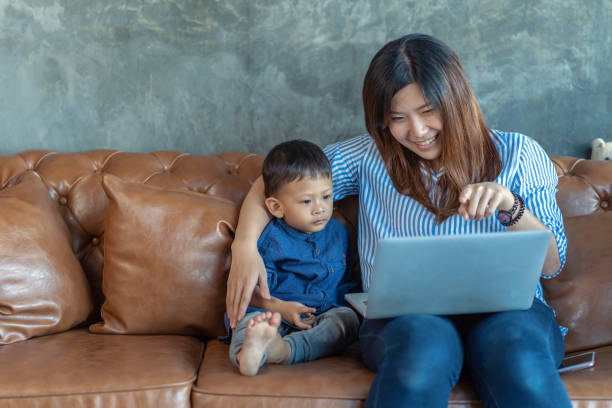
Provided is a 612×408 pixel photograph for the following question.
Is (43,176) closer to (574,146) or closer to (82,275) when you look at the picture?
(82,275)

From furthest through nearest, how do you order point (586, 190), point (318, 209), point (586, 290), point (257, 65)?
point (257, 65) < point (586, 190) < point (318, 209) < point (586, 290)

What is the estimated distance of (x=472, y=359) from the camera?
1.25 meters

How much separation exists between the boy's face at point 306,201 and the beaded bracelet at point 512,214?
0.52 meters

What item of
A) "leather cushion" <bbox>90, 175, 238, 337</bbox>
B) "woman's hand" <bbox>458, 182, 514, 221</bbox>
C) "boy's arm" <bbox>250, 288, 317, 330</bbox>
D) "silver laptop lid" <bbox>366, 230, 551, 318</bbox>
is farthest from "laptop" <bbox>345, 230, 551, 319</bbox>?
"leather cushion" <bbox>90, 175, 238, 337</bbox>

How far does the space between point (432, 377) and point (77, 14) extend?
2.01 m

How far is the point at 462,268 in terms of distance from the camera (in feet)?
3.67

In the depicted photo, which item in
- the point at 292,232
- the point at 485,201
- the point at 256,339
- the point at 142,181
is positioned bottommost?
the point at 256,339

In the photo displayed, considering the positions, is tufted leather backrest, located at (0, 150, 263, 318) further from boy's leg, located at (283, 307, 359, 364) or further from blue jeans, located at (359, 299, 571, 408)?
blue jeans, located at (359, 299, 571, 408)

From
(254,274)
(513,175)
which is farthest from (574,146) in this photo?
(254,274)

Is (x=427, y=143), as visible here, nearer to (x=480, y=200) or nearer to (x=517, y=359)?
(x=480, y=200)

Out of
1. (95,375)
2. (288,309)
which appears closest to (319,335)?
(288,309)

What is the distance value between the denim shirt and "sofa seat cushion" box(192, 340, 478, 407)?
0.30 meters

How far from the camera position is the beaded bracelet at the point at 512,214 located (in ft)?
4.29

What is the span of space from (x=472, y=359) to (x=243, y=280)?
23.8 inches
